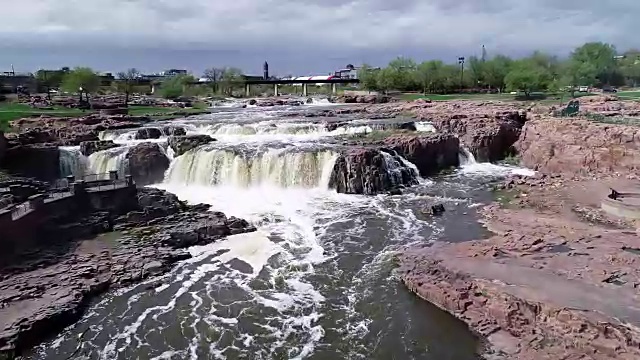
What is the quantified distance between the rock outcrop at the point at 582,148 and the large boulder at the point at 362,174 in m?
10.9

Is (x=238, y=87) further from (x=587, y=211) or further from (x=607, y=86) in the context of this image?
(x=587, y=211)

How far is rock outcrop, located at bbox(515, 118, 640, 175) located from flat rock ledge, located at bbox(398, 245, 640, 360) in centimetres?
1837

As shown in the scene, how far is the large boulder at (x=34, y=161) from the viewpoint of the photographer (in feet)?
97.3

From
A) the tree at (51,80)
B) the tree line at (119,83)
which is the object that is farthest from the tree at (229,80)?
the tree at (51,80)

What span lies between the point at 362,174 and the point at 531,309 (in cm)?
1593

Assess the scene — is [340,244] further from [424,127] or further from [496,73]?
[496,73]

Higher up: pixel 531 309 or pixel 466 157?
pixel 466 157

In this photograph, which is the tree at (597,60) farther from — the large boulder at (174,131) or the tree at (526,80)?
the large boulder at (174,131)

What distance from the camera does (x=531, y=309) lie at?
1255 cm

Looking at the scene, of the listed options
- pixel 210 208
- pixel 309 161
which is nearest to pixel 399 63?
pixel 309 161

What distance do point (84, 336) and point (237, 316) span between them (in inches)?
162

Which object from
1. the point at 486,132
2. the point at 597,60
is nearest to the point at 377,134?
the point at 486,132

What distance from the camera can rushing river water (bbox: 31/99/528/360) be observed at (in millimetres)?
12875

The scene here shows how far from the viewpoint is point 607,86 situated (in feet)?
249
